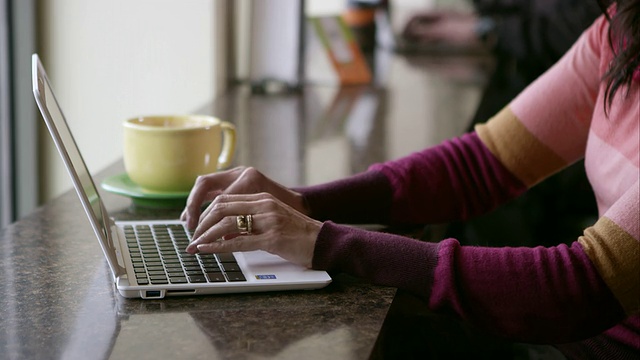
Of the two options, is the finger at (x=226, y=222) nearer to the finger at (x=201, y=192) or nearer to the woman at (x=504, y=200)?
the woman at (x=504, y=200)

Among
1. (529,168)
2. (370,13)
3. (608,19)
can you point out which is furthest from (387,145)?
(370,13)

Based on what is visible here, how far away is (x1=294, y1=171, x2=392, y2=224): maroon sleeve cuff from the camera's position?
3.94 ft

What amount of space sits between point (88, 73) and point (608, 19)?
53.2 inches

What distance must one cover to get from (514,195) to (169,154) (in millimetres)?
522

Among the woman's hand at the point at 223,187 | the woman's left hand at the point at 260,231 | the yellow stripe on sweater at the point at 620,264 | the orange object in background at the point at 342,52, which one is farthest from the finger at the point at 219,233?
the orange object in background at the point at 342,52

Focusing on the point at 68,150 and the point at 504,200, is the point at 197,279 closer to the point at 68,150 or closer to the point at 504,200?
the point at 68,150

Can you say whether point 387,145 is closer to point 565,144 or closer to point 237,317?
point 565,144

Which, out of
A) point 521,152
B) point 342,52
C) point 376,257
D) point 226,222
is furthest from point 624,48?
point 342,52

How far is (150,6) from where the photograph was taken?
2.20m

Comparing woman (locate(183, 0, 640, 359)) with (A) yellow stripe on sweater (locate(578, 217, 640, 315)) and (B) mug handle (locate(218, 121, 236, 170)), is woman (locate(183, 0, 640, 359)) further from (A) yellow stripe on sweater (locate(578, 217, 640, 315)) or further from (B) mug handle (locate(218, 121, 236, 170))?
(B) mug handle (locate(218, 121, 236, 170))

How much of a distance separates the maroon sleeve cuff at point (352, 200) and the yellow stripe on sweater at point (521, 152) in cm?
21

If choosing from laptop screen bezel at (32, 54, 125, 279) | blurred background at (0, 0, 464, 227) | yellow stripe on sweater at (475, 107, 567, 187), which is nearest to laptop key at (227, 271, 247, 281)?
laptop screen bezel at (32, 54, 125, 279)

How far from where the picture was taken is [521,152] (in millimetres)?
1362

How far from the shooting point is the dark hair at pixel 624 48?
1.14 meters
